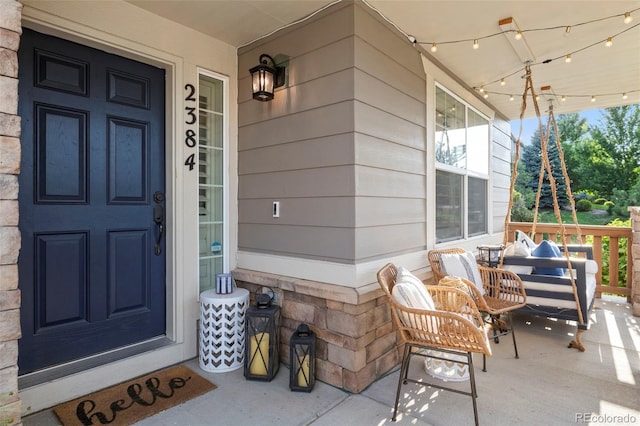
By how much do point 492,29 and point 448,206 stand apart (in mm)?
1563

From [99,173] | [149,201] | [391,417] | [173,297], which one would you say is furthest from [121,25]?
[391,417]

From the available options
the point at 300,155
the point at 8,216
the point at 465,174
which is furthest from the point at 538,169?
the point at 8,216

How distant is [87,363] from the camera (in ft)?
7.25

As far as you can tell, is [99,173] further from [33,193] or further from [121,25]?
[121,25]

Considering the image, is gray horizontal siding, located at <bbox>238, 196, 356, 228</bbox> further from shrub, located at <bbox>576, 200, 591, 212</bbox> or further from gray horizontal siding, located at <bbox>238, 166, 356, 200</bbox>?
shrub, located at <bbox>576, 200, 591, 212</bbox>

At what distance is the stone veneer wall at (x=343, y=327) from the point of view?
221 cm

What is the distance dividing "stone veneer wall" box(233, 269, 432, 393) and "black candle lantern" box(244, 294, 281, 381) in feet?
0.73

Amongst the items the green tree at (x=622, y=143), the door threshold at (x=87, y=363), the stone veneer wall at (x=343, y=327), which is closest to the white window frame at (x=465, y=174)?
the stone veneer wall at (x=343, y=327)

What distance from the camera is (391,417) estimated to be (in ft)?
6.36

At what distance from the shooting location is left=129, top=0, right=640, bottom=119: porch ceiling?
2398 mm

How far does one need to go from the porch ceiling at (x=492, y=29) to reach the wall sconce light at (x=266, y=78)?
0.89ft

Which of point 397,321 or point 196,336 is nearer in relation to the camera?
point 397,321

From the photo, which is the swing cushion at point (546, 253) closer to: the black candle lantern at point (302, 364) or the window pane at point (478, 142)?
the window pane at point (478, 142)

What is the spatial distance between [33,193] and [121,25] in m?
1.17
